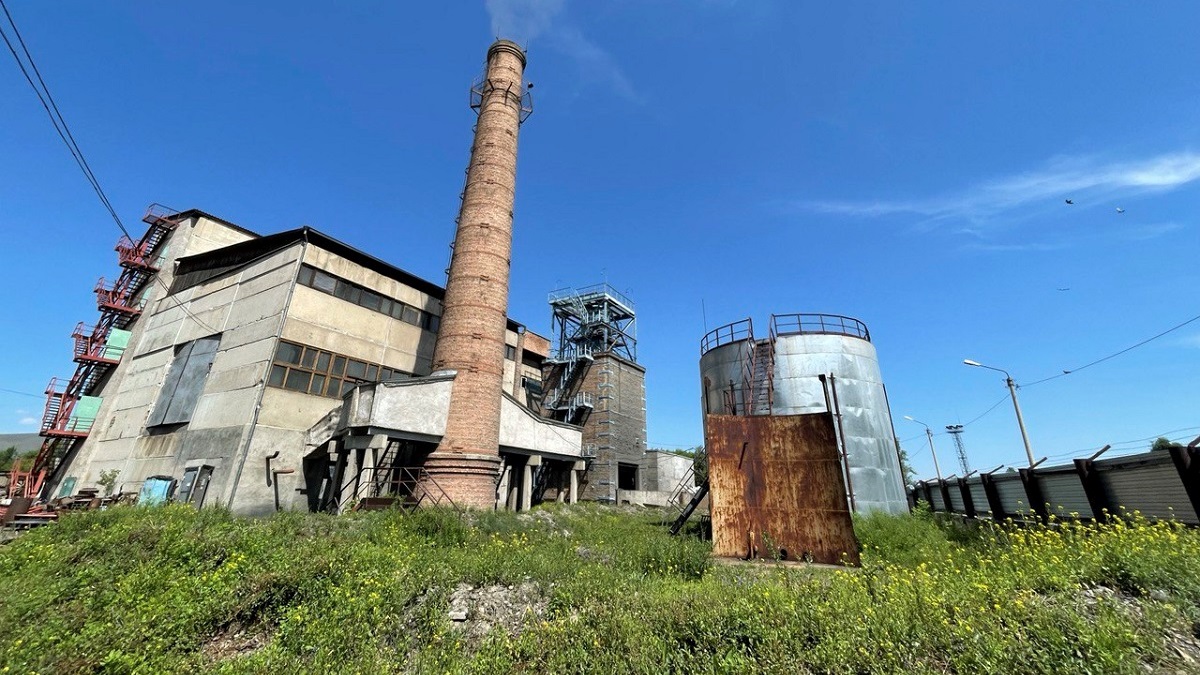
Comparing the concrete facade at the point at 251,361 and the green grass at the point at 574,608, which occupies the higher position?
the concrete facade at the point at 251,361

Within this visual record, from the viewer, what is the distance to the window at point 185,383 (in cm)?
1800

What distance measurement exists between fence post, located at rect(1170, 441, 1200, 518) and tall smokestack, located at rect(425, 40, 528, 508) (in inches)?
617

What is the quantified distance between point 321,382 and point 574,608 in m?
15.2

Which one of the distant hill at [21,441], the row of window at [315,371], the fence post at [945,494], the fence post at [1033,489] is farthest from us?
the distant hill at [21,441]

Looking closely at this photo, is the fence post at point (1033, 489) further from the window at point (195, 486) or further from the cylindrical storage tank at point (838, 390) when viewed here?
the window at point (195, 486)

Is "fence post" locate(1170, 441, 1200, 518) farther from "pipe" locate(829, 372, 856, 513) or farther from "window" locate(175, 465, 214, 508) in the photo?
"window" locate(175, 465, 214, 508)

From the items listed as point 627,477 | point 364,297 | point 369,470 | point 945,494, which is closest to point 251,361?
point 364,297

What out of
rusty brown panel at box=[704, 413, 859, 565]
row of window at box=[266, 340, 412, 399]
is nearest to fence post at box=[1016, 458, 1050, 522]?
rusty brown panel at box=[704, 413, 859, 565]

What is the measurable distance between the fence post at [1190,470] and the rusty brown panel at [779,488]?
5.17 m

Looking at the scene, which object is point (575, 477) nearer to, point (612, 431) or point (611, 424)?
point (612, 431)

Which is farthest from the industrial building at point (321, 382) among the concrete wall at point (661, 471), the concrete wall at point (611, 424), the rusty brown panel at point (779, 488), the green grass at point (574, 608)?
the rusty brown panel at point (779, 488)

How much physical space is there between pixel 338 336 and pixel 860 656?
19.0 metres

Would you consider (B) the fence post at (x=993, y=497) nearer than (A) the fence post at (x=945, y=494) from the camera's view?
Yes

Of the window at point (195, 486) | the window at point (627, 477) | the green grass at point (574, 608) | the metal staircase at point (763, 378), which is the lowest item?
the green grass at point (574, 608)
